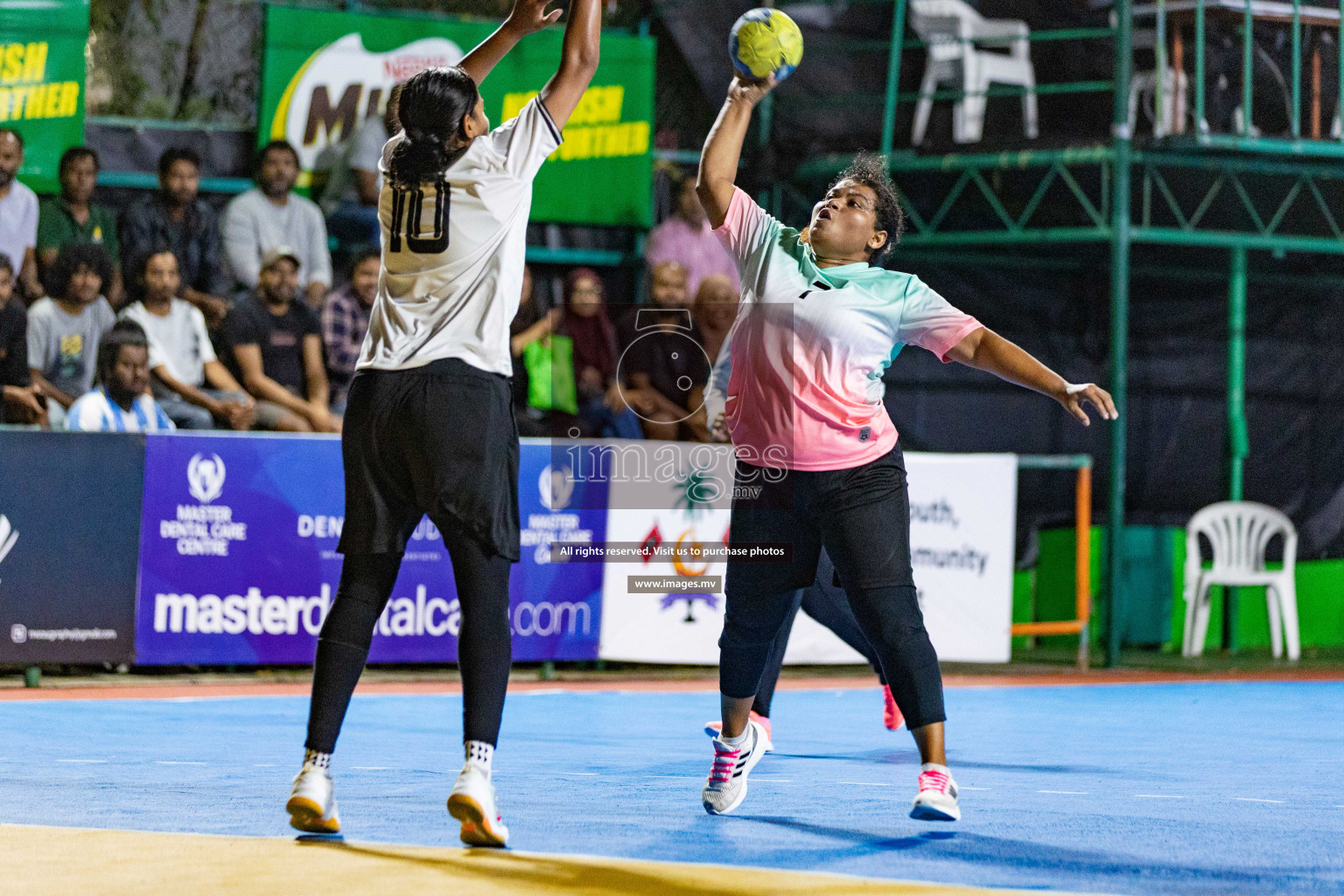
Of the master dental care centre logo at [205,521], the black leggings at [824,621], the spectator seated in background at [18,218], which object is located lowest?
the black leggings at [824,621]

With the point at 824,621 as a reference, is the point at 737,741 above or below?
below

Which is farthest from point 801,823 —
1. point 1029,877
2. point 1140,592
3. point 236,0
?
point 236,0

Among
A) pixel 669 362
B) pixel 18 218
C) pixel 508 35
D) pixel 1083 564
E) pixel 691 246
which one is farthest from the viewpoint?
pixel 691 246

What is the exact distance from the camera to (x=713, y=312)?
40.4ft

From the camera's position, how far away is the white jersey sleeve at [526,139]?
16.2ft

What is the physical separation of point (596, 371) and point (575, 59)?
7884 millimetres

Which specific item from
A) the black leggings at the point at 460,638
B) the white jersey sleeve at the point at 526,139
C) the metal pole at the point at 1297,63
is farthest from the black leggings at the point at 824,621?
the metal pole at the point at 1297,63

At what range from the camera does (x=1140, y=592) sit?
14.9 m

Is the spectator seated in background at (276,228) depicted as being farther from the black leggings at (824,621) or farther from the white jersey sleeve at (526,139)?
the white jersey sleeve at (526,139)

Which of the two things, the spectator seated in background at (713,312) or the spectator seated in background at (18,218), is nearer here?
the spectator seated in background at (18,218)

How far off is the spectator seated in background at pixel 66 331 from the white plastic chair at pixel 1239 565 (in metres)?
8.79

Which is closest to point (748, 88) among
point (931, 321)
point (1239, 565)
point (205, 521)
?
point (931, 321)

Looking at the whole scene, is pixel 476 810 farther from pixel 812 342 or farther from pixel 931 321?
pixel 931 321

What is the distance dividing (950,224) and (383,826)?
11.2 metres
